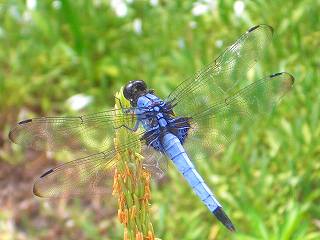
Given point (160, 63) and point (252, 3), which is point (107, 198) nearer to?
point (160, 63)

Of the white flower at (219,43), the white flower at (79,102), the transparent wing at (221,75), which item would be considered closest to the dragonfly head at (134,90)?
the transparent wing at (221,75)

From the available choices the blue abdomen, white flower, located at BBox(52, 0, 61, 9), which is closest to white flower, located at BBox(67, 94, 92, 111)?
white flower, located at BBox(52, 0, 61, 9)

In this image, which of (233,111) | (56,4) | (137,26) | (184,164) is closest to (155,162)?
(184,164)

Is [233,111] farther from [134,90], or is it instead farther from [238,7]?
[238,7]

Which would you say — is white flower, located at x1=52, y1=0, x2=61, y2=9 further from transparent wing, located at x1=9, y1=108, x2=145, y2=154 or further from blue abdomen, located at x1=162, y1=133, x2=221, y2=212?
blue abdomen, located at x1=162, y1=133, x2=221, y2=212

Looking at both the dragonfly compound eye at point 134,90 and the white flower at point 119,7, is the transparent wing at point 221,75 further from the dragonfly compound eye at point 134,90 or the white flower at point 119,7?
the white flower at point 119,7

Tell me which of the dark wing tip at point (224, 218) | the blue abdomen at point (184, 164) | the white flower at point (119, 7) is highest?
the white flower at point (119, 7)
